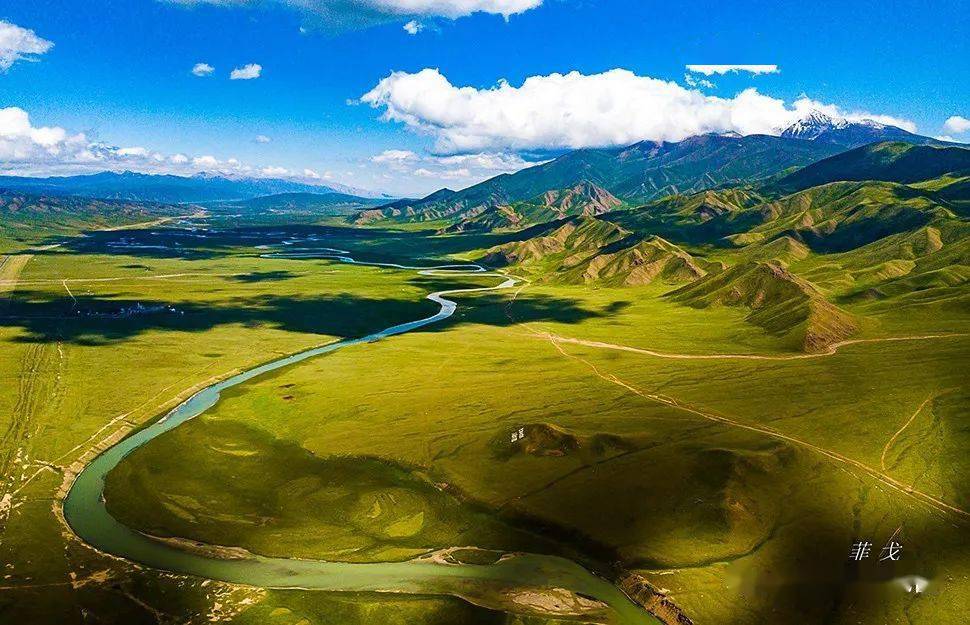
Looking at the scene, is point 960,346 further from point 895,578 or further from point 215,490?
point 215,490

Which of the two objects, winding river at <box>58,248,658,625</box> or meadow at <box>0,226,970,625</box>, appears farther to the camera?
winding river at <box>58,248,658,625</box>

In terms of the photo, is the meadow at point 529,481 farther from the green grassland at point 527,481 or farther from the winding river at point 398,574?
the winding river at point 398,574

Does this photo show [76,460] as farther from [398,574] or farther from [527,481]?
[527,481]

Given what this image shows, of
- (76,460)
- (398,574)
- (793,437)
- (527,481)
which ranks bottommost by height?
(398,574)

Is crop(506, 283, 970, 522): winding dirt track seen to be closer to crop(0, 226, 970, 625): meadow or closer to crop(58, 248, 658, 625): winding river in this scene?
crop(0, 226, 970, 625): meadow

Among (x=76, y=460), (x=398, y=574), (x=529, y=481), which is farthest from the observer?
(x=76, y=460)

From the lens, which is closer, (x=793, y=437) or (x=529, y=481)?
(x=529, y=481)

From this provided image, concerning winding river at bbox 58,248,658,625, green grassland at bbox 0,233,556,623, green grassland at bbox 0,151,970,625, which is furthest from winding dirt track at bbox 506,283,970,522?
green grassland at bbox 0,233,556,623

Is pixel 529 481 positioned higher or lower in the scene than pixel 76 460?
higher

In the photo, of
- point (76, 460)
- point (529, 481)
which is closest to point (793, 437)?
point (529, 481)

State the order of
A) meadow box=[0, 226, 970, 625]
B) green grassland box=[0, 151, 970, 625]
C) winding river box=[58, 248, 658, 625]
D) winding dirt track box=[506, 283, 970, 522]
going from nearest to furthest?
1. green grassland box=[0, 151, 970, 625]
2. meadow box=[0, 226, 970, 625]
3. winding river box=[58, 248, 658, 625]
4. winding dirt track box=[506, 283, 970, 522]

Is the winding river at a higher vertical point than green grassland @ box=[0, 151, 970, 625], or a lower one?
lower

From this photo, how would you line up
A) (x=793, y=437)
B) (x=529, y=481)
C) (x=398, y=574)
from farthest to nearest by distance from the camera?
(x=793, y=437), (x=529, y=481), (x=398, y=574)
